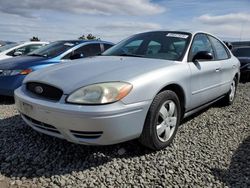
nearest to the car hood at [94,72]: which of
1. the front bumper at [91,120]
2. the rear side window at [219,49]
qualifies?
the front bumper at [91,120]

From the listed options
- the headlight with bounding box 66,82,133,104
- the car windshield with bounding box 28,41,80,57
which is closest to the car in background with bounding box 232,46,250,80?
the car windshield with bounding box 28,41,80,57

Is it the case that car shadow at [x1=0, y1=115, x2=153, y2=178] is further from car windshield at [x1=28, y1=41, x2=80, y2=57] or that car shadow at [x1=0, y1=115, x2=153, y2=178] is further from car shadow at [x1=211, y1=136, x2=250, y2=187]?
car windshield at [x1=28, y1=41, x2=80, y2=57]

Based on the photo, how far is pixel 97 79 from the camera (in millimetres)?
3027

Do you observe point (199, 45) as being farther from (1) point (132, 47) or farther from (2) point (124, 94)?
(2) point (124, 94)

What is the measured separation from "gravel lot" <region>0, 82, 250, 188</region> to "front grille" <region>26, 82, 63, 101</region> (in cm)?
65

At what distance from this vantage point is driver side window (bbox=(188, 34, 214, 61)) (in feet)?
13.6

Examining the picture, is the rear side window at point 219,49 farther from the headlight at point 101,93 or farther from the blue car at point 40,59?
the headlight at point 101,93

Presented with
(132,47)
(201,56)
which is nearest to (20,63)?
(132,47)

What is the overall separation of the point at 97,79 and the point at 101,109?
39 cm

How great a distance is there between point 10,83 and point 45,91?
278 cm

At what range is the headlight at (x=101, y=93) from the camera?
113 inches

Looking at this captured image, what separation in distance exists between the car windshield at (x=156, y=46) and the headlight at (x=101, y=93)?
1.18 m

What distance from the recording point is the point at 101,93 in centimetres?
288

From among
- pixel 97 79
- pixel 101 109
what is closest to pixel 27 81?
pixel 97 79
